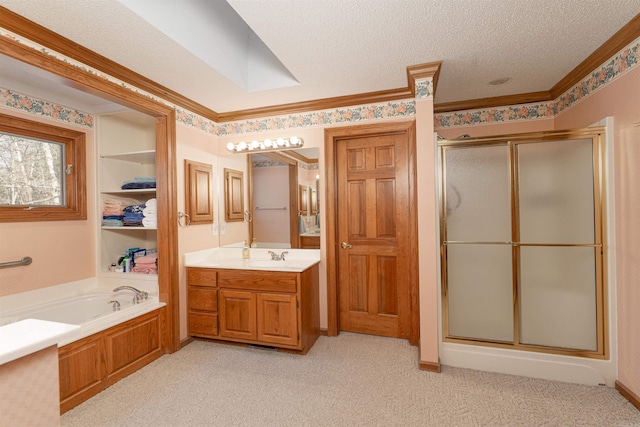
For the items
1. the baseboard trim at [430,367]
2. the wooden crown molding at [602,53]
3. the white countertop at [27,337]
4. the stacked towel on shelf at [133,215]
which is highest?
the wooden crown molding at [602,53]

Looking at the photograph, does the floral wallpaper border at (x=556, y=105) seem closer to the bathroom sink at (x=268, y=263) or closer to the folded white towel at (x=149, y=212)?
the bathroom sink at (x=268, y=263)

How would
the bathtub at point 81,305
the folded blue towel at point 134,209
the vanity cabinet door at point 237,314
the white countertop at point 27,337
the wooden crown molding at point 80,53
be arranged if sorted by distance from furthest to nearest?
the folded blue towel at point 134,209
the vanity cabinet door at point 237,314
the bathtub at point 81,305
the wooden crown molding at point 80,53
the white countertop at point 27,337

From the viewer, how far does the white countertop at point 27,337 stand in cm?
88

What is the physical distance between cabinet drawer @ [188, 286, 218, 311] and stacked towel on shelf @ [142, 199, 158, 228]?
28.2 inches

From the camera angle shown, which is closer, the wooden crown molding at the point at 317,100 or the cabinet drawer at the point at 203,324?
the wooden crown molding at the point at 317,100

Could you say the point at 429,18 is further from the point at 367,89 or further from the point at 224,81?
the point at 224,81

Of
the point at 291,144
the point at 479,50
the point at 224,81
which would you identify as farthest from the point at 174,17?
the point at 479,50

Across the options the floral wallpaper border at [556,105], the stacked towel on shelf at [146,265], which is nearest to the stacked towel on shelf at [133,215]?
the stacked towel on shelf at [146,265]

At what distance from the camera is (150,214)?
2988 millimetres

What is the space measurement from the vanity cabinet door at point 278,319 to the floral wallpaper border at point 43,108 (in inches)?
95.0

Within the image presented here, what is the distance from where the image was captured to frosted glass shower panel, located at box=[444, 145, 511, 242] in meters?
2.50

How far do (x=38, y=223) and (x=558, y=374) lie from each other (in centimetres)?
441

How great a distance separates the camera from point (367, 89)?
2883mm

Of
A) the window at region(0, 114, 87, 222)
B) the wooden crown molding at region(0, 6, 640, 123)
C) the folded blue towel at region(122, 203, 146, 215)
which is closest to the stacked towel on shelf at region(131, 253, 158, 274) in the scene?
the folded blue towel at region(122, 203, 146, 215)
